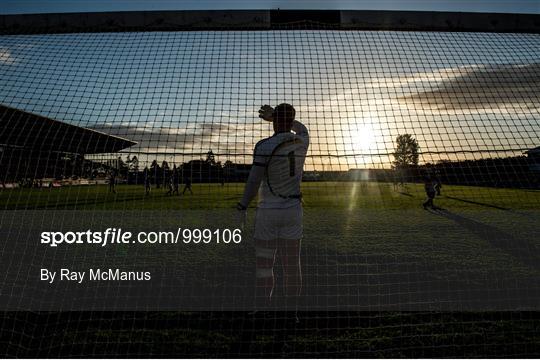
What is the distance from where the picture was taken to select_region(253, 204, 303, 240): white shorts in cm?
333

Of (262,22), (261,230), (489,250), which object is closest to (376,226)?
(489,250)

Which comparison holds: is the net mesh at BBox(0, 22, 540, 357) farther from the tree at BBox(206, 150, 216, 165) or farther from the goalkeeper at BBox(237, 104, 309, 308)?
the goalkeeper at BBox(237, 104, 309, 308)

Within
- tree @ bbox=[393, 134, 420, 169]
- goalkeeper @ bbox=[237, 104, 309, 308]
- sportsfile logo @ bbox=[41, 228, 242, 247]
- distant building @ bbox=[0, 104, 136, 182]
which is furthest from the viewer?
sportsfile logo @ bbox=[41, 228, 242, 247]

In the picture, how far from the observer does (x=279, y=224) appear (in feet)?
11.0

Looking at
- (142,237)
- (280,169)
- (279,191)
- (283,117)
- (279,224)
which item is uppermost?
(142,237)

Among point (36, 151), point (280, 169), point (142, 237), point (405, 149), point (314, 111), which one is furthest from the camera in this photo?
point (142, 237)

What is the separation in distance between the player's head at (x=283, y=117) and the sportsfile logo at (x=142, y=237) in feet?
14.9

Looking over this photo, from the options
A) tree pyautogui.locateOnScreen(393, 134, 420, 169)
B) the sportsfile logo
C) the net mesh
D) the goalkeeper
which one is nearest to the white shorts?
the goalkeeper

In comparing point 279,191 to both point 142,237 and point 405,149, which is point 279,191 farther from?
point 142,237

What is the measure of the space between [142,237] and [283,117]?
646 cm

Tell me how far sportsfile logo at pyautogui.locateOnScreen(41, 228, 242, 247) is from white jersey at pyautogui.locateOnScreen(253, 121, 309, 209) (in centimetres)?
446

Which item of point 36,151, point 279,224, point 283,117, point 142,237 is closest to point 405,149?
point 283,117

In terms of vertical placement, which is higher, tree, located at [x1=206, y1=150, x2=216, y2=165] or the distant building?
the distant building

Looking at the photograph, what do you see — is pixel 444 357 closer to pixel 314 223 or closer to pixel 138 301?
pixel 138 301
